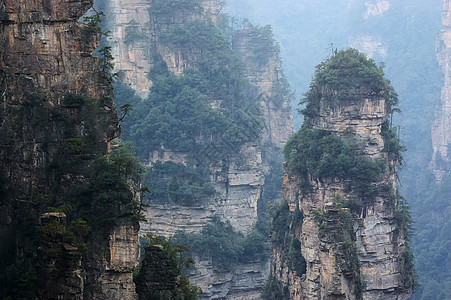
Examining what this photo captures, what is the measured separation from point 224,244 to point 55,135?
26.7 metres

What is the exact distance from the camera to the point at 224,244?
52.2 metres

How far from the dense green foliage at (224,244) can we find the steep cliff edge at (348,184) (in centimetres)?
774

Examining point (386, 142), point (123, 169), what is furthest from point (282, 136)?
point (123, 169)

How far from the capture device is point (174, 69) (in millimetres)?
58344

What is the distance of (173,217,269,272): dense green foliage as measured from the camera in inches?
2035

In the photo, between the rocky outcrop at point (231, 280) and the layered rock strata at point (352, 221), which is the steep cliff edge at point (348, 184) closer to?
the layered rock strata at point (352, 221)

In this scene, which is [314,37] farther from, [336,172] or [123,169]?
[123,169]

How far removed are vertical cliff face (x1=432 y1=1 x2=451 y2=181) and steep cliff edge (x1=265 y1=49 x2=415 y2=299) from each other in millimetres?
32111

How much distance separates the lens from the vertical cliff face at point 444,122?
74.9m

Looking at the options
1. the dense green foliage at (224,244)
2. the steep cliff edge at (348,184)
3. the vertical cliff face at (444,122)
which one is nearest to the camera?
the steep cliff edge at (348,184)

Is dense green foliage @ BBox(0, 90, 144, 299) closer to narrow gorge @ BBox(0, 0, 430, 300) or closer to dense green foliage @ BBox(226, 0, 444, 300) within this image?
narrow gorge @ BBox(0, 0, 430, 300)

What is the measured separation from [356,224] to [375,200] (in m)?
1.54

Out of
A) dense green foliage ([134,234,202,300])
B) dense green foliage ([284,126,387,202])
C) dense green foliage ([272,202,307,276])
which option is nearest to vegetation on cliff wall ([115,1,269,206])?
dense green foliage ([272,202,307,276])

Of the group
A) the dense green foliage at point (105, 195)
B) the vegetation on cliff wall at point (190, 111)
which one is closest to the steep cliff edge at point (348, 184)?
the vegetation on cliff wall at point (190, 111)
